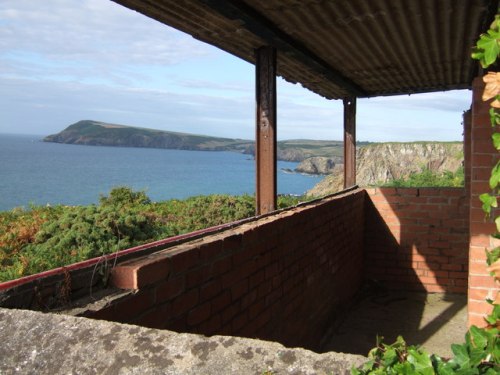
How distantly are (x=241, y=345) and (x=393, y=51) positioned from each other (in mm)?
4822

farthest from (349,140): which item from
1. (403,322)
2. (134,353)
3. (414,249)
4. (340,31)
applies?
(134,353)

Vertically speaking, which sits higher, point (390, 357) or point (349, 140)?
point (349, 140)

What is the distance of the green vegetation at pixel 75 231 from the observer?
16.6ft

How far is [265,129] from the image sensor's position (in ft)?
16.5

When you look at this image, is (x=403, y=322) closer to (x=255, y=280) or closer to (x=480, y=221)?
(x=255, y=280)

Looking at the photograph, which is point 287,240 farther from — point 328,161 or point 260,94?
point 328,161

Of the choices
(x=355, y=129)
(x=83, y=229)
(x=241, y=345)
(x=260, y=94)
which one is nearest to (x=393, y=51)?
(x=260, y=94)

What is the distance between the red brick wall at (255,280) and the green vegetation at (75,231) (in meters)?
0.81

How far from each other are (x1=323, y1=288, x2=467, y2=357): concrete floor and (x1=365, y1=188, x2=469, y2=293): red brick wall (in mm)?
286

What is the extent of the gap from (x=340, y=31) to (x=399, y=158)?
88.0ft

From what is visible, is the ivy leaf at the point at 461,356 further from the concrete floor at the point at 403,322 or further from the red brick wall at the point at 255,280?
the concrete floor at the point at 403,322

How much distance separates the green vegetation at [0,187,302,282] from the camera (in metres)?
5.07

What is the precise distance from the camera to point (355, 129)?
343 inches

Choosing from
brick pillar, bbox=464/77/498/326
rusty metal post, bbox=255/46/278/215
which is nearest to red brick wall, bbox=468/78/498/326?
brick pillar, bbox=464/77/498/326
